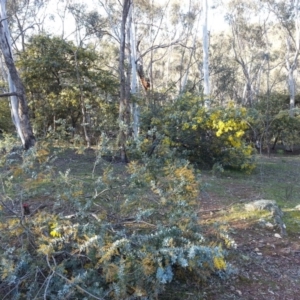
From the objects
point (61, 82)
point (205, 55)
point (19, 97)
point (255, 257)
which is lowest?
point (255, 257)

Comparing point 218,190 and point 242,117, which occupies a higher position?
Result: point 242,117

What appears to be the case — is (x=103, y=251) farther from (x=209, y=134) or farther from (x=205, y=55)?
(x=205, y=55)

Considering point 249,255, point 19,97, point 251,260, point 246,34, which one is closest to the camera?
point 251,260

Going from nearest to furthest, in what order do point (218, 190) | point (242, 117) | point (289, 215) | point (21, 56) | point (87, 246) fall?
point (87, 246), point (289, 215), point (218, 190), point (242, 117), point (21, 56)

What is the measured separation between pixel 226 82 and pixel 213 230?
2517 cm

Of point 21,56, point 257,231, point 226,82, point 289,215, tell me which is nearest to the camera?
point 257,231

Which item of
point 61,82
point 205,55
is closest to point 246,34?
point 205,55

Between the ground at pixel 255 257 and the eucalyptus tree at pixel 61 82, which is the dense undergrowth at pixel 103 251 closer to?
the ground at pixel 255 257

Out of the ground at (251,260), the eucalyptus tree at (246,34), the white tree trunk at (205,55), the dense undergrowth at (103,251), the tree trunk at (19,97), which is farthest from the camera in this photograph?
the eucalyptus tree at (246,34)

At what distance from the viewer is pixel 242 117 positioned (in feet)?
27.8

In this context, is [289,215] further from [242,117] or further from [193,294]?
[242,117]

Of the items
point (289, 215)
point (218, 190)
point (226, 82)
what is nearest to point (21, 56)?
point (218, 190)

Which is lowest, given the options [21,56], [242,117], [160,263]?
[160,263]

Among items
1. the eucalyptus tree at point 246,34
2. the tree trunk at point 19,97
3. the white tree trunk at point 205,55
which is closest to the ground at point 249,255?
the tree trunk at point 19,97
